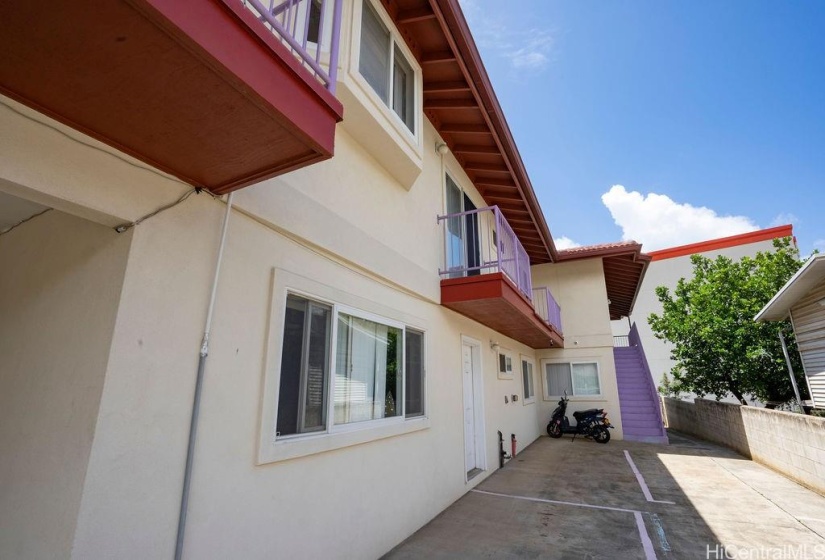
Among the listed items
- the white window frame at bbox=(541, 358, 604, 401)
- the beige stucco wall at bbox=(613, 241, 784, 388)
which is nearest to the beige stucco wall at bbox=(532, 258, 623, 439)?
the white window frame at bbox=(541, 358, 604, 401)

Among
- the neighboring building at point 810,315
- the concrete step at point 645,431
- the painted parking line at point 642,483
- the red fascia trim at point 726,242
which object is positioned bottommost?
the painted parking line at point 642,483

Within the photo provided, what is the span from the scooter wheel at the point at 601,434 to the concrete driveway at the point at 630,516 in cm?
297

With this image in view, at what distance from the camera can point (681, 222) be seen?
136ft

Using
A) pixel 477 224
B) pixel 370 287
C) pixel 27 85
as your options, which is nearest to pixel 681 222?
pixel 477 224

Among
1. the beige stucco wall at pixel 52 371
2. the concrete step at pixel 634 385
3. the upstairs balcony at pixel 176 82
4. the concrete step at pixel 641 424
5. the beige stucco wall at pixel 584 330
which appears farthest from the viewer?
the concrete step at pixel 634 385

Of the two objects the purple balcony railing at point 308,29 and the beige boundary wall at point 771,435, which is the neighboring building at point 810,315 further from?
the purple balcony railing at point 308,29

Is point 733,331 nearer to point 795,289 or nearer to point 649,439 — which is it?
point 795,289

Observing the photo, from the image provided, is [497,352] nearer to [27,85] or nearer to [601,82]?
[601,82]

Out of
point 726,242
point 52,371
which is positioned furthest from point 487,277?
point 726,242

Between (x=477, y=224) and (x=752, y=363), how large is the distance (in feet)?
29.1

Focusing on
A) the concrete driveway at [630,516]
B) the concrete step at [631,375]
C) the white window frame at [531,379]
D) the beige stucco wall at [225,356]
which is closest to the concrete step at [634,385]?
the concrete step at [631,375]

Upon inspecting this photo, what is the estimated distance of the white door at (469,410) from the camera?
720 centimetres

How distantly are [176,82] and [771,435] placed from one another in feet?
37.2

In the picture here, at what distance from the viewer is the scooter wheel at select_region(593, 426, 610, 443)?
11586mm
